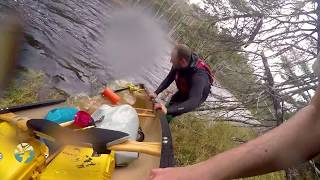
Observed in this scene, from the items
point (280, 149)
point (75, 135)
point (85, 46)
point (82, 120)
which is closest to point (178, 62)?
point (82, 120)

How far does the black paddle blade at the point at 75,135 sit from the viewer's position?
2.31m

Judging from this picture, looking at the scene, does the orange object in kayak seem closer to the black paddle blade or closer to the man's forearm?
the black paddle blade

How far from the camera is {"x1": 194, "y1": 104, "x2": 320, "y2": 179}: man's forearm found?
77cm

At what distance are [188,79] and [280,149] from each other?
164 inches

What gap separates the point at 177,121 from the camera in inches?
271

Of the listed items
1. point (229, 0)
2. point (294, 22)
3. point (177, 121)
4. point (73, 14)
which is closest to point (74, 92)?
point (177, 121)

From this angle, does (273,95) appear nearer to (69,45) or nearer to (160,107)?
(160,107)

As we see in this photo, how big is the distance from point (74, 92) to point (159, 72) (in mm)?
5355

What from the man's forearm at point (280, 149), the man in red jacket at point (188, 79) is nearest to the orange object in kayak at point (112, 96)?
the man in red jacket at point (188, 79)

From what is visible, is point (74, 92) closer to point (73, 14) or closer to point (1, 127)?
point (1, 127)

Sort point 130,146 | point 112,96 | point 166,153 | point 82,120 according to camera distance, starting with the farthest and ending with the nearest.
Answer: point 112,96 < point 82,120 < point 166,153 < point 130,146

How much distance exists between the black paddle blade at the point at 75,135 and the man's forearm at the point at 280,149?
1589mm

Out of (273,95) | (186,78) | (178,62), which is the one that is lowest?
(186,78)

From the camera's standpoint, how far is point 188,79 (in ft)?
16.4
